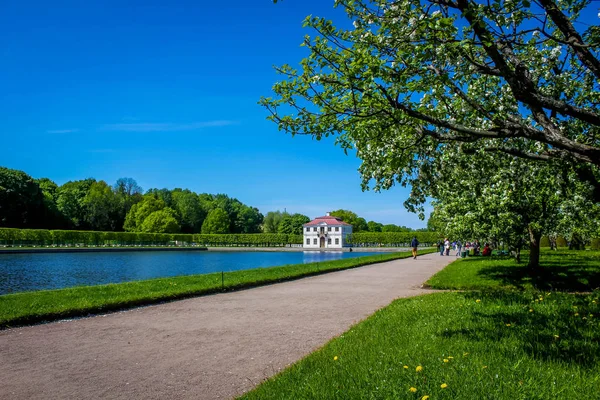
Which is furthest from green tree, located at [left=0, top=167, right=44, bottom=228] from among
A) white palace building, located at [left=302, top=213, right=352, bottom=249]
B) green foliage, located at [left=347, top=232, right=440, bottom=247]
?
green foliage, located at [left=347, top=232, right=440, bottom=247]

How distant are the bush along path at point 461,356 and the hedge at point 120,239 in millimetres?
69422

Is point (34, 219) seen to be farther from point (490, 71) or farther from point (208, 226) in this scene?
point (490, 71)

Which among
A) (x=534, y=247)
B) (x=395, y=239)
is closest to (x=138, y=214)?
(x=395, y=239)

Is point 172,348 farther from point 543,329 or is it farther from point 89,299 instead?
point 543,329

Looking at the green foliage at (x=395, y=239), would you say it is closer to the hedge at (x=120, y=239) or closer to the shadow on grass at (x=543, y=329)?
the hedge at (x=120, y=239)

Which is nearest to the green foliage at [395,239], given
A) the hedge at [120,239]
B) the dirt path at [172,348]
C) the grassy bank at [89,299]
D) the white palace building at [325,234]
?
the white palace building at [325,234]

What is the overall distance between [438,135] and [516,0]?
2.12 m

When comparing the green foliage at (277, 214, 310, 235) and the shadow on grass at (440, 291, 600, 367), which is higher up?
the green foliage at (277, 214, 310, 235)

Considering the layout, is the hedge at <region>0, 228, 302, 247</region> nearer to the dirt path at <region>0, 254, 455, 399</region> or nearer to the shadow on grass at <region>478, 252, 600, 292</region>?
the dirt path at <region>0, 254, 455, 399</region>

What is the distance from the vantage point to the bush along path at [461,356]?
4.30m

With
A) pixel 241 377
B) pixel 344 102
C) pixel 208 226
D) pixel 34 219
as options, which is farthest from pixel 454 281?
pixel 208 226

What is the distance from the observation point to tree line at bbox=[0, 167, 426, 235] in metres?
76.3

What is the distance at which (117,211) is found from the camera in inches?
4227

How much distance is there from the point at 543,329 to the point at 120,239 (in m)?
83.3
